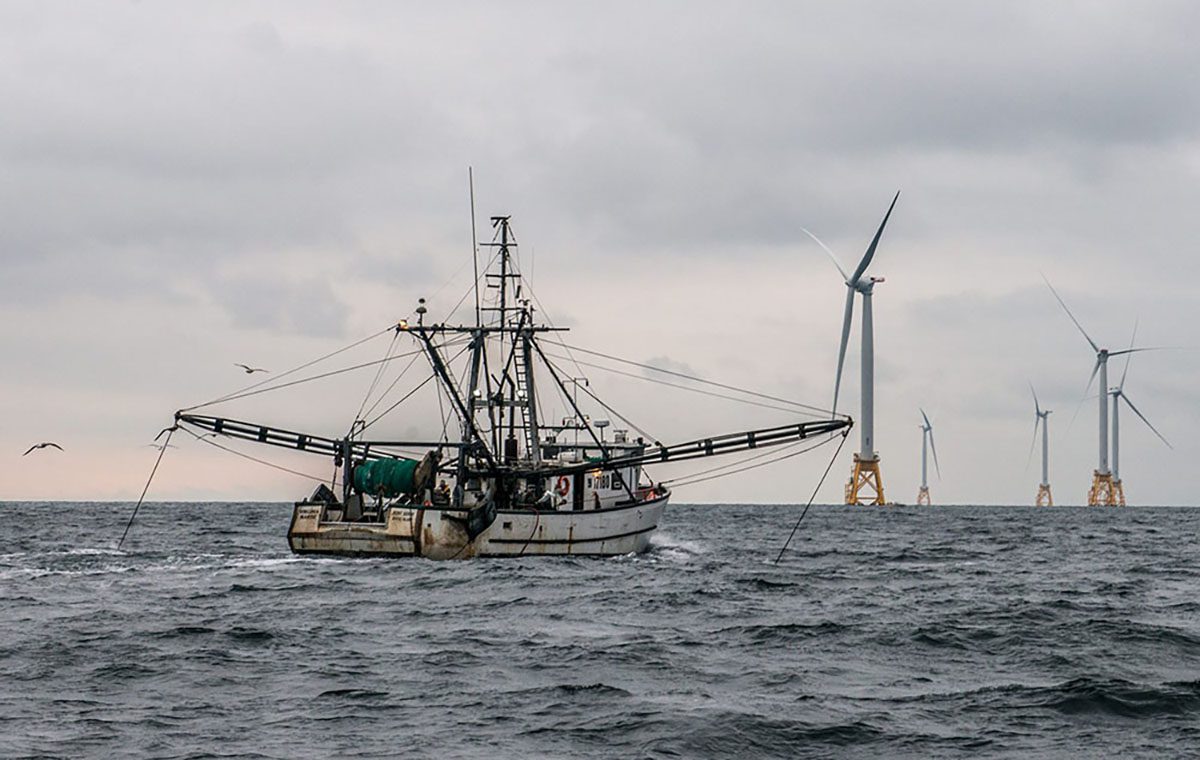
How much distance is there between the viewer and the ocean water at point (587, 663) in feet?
72.4

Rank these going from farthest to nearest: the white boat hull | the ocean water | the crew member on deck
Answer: the crew member on deck → the white boat hull → the ocean water

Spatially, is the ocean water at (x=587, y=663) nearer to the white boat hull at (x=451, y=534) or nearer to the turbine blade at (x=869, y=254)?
the white boat hull at (x=451, y=534)

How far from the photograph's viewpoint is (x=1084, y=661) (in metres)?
29.5

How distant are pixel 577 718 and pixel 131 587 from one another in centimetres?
2681

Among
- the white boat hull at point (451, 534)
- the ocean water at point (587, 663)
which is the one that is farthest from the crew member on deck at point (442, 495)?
the ocean water at point (587, 663)

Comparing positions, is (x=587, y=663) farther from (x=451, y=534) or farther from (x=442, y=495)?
(x=442, y=495)

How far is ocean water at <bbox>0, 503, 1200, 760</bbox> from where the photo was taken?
72.4ft

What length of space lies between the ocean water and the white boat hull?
146 centimetres

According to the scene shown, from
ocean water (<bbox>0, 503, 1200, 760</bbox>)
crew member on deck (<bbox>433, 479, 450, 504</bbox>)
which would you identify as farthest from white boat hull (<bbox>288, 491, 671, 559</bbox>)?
crew member on deck (<bbox>433, 479, 450, 504</bbox>)

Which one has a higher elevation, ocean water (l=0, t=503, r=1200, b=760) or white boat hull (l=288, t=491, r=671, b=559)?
white boat hull (l=288, t=491, r=671, b=559)

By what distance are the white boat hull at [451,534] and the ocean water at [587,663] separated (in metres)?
1.46

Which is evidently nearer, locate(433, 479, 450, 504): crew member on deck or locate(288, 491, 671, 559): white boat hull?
locate(288, 491, 671, 559): white boat hull

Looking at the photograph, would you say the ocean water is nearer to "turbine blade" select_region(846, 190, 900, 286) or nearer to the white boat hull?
the white boat hull

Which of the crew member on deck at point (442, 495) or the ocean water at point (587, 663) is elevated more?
the crew member on deck at point (442, 495)
